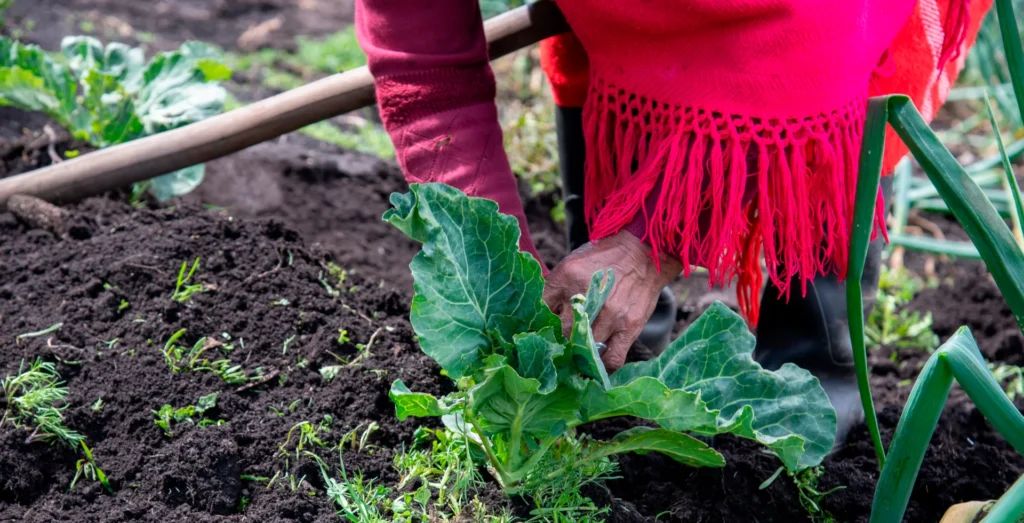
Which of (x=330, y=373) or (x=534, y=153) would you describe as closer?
(x=330, y=373)

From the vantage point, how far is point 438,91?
153cm

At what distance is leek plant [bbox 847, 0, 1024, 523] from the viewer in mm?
1049

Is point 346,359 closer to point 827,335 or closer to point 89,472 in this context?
point 89,472

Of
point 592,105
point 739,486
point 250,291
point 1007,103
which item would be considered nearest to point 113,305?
point 250,291

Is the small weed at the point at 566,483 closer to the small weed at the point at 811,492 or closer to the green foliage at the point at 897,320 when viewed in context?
the small weed at the point at 811,492

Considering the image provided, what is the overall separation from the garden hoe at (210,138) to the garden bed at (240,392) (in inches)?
3.1

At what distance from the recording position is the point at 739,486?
1625 mm

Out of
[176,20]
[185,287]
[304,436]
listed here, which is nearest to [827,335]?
[304,436]

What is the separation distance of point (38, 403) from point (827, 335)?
149 centimetres

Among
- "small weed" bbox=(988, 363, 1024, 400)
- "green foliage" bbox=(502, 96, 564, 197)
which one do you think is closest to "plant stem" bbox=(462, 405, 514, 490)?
"small weed" bbox=(988, 363, 1024, 400)

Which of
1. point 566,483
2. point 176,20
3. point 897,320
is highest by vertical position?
point 566,483

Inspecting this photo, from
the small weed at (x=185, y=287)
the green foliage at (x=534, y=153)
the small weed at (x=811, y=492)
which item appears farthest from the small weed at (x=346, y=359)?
the green foliage at (x=534, y=153)

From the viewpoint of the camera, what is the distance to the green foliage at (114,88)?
230 cm

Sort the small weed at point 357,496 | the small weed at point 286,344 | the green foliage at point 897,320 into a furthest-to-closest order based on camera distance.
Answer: the green foliage at point 897,320 < the small weed at point 286,344 < the small weed at point 357,496
